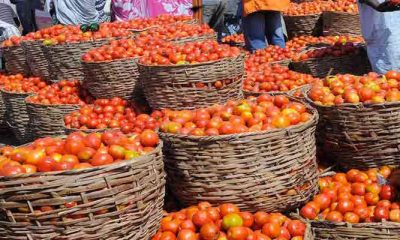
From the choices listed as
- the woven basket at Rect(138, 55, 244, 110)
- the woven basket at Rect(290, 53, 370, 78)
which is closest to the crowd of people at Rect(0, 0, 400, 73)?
the woven basket at Rect(290, 53, 370, 78)

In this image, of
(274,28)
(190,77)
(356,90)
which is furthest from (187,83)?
(274,28)

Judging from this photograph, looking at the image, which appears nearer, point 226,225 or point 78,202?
point 78,202

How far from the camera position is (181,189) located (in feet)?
9.52

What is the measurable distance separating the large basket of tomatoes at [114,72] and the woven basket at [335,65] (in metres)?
1.91

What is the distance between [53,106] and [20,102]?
1.19 meters

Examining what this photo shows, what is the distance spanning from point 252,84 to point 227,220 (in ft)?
7.68

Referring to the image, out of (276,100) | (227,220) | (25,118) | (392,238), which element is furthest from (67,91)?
(392,238)

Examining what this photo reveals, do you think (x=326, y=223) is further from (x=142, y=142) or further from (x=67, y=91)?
(x=67, y=91)

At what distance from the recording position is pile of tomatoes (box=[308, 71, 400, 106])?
10.8ft

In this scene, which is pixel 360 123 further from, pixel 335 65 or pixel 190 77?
pixel 335 65

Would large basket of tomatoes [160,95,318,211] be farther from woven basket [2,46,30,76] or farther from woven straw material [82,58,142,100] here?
woven basket [2,46,30,76]

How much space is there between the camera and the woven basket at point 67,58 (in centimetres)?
522

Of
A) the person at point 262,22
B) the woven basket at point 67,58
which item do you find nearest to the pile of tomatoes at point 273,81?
the woven basket at point 67,58

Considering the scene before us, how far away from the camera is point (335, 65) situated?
5.46 meters
